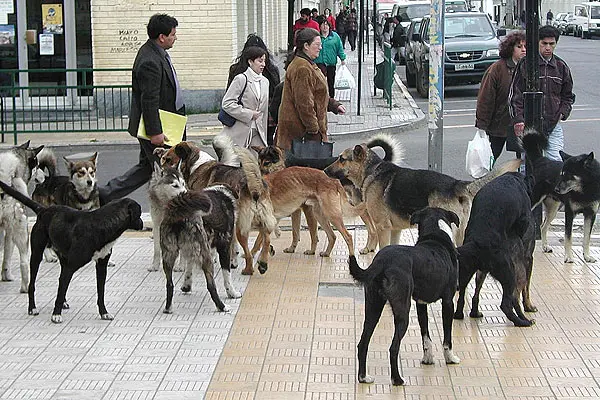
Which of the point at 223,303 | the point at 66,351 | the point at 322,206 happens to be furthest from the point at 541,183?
the point at 66,351

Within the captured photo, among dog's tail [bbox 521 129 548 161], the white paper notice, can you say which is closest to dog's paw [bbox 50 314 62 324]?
dog's tail [bbox 521 129 548 161]

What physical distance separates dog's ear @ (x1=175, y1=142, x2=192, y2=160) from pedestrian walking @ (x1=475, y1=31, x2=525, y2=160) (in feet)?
10.9

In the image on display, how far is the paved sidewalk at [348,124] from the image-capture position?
59.9 ft

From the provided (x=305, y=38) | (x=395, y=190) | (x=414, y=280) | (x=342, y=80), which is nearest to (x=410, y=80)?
(x=342, y=80)

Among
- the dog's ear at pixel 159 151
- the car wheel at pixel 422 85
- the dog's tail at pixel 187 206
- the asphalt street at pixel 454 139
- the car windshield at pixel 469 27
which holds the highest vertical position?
the car windshield at pixel 469 27

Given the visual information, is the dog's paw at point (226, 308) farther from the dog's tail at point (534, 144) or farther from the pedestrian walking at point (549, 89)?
the pedestrian walking at point (549, 89)

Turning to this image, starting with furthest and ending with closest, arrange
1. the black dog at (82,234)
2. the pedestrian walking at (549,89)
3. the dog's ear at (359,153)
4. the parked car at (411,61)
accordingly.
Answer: the parked car at (411,61)
the pedestrian walking at (549,89)
the dog's ear at (359,153)
the black dog at (82,234)

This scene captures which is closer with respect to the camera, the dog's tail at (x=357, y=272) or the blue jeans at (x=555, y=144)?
the dog's tail at (x=357, y=272)

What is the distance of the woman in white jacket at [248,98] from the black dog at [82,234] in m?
3.22

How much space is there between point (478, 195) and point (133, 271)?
3462 mm

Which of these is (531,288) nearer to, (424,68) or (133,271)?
(133,271)

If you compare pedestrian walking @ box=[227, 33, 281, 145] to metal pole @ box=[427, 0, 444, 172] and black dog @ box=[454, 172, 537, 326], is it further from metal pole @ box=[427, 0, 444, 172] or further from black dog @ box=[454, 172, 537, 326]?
black dog @ box=[454, 172, 537, 326]

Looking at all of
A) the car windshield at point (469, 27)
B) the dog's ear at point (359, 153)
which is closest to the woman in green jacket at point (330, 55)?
the car windshield at point (469, 27)

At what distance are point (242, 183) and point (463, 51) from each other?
18.4 meters
